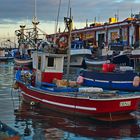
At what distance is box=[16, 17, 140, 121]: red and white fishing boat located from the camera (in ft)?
56.7

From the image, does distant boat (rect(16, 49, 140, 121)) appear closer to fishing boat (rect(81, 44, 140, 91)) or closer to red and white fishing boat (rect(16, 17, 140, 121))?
red and white fishing boat (rect(16, 17, 140, 121))

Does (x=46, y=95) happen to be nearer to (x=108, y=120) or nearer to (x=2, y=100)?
(x=108, y=120)

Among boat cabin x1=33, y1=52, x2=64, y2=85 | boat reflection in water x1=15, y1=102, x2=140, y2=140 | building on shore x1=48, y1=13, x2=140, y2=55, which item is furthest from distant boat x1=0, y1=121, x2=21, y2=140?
building on shore x1=48, y1=13, x2=140, y2=55

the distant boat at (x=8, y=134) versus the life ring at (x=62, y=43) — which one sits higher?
the life ring at (x=62, y=43)

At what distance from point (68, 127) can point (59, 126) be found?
0.46 metres

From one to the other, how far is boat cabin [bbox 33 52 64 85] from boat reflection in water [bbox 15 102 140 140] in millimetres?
2612

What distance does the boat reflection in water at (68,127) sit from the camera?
50.6 ft

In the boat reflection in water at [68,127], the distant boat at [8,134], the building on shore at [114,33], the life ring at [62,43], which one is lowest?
the boat reflection in water at [68,127]

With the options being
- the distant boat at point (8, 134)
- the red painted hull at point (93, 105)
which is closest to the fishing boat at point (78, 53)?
the red painted hull at point (93, 105)

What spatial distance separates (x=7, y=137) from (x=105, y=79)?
2141cm

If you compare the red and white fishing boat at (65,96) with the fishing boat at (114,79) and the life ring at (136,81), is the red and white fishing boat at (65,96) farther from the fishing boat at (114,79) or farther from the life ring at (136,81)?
the fishing boat at (114,79)

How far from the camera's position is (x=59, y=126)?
17.0m

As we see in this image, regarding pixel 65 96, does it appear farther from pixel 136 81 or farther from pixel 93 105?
pixel 136 81

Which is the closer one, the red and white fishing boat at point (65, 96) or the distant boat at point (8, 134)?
the distant boat at point (8, 134)
